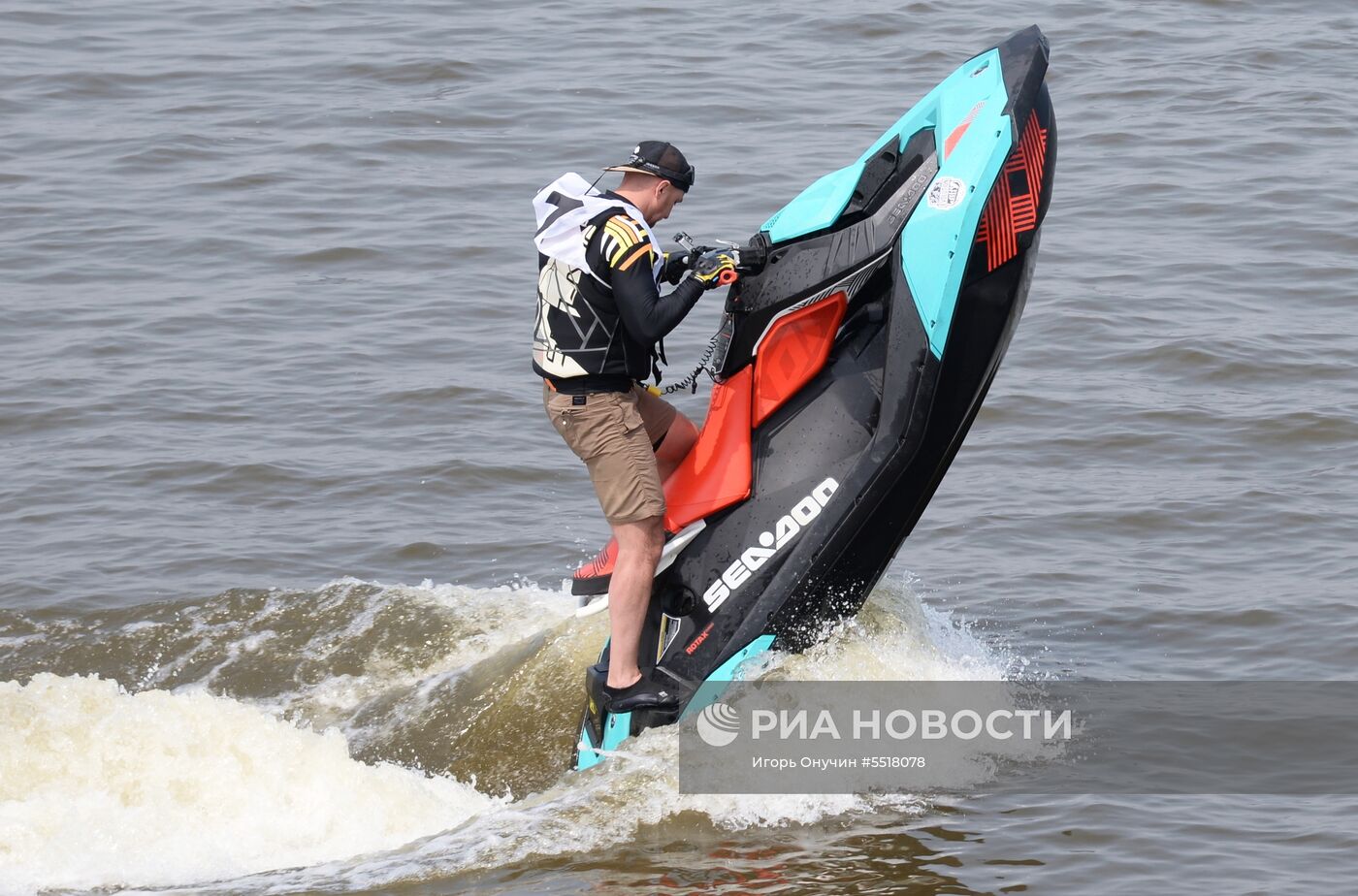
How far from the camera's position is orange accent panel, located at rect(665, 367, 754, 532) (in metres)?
5.77

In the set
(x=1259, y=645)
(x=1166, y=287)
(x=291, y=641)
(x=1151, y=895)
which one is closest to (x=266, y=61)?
(x=1166, y=287)

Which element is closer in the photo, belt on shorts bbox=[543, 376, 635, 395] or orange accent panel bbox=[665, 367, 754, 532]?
belt on shorts bbox=[543, 376, 635, 395]

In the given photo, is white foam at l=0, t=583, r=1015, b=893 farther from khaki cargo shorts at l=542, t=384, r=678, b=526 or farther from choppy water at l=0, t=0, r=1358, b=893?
khaki cargo shorts at l=542, t=384, r=678, b=526

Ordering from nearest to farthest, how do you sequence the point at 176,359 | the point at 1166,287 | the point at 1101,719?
the point at 1101,719 → the point at 176,359 → the point at 1166,287

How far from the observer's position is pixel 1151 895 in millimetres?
5398

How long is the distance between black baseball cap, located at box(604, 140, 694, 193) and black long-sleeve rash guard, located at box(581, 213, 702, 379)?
0.16 m

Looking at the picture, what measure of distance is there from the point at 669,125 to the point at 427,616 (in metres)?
8.03

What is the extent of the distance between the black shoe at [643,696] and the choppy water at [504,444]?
158 mm

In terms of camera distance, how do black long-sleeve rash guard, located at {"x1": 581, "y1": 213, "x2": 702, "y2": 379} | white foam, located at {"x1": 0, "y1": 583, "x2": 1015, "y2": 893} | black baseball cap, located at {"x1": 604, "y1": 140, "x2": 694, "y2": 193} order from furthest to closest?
white foam, located at {"x1": 0, "y1": 583, "x2": 1015, "y2": 893} < black baseball cap, located at {"x1": 604, "y1": 140, "x2": 694, "y2": 193} < black long-sleeve rash guard, located at {"x1": 581, "y1": 213, "x2": 702, "y2": 379}

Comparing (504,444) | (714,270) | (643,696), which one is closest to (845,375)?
(714,270)

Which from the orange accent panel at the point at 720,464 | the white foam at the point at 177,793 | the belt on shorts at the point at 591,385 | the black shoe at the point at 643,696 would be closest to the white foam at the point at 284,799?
the white foam at the point at 177,793

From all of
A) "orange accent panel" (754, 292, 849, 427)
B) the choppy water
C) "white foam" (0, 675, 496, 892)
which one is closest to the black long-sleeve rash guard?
"orange accent panel" (754, 292, 849, 427)

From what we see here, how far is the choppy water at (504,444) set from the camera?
5.82 m

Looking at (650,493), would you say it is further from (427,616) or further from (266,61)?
(266,61)
